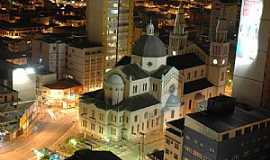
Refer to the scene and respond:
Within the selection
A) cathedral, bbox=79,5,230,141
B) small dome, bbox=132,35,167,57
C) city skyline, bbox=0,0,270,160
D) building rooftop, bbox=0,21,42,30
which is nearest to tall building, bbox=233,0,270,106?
city skyline, bbox=0,0,270,160

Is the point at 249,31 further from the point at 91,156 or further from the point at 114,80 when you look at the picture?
the point at 91,156

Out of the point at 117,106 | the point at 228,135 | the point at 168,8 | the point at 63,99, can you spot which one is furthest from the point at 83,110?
the point at 168,8

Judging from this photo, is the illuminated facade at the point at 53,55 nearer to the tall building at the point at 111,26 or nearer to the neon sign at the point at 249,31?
the tall building at the point at 111,26

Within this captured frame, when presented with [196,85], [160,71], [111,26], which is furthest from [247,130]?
[111,26]

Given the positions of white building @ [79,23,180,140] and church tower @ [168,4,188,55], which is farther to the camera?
church tower @ [168,4,188,55]

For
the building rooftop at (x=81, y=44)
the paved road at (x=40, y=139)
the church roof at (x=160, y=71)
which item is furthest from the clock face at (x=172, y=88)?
the building rooftop at (x=81, y=44)

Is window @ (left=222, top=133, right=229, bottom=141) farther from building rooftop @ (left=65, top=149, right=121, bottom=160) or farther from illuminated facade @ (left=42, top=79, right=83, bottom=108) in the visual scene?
illuminated facade @ (left=42, top=79, right=83, bottom=108)
